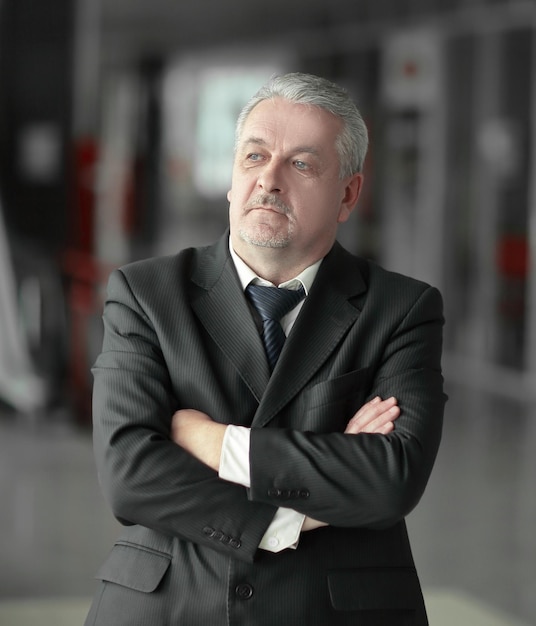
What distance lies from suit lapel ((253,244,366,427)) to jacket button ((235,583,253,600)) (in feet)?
0.97

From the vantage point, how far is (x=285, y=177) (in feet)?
6.77

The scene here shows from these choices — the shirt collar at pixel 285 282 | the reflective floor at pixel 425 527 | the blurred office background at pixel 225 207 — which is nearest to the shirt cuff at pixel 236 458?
the shirt collar at pixel 285 282

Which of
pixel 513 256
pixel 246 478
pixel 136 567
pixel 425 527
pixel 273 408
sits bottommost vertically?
pixel 425 527

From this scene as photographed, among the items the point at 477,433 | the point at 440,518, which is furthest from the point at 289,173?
the point at 477,433

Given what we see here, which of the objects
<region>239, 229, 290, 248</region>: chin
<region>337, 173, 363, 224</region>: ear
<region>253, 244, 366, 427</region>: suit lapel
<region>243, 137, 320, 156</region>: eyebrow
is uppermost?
<region>243, 137, 320, 156</region>: eyebrow

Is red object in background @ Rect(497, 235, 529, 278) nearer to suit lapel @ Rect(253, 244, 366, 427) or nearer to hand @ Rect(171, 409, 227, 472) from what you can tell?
suit lapel @ Rect(253, 244, 366, 427)

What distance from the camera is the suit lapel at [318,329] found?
2.01 metres

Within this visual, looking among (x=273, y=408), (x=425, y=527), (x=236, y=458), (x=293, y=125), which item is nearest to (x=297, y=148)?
(x=293, y=125)

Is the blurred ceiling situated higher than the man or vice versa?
the blurred ceiling

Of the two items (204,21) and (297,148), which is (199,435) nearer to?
(297,148)

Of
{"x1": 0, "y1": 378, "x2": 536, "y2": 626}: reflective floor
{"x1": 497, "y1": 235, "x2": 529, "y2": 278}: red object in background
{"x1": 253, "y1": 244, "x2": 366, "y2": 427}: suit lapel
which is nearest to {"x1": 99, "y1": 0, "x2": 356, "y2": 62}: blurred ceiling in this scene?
{"x1": 497, "y1": 235, "x2": 529, "y2": 278}: red object in background

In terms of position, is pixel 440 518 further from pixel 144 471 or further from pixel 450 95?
pixel 450 95

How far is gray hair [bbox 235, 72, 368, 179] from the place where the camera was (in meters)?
2.05

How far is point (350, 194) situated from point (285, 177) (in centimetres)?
22
